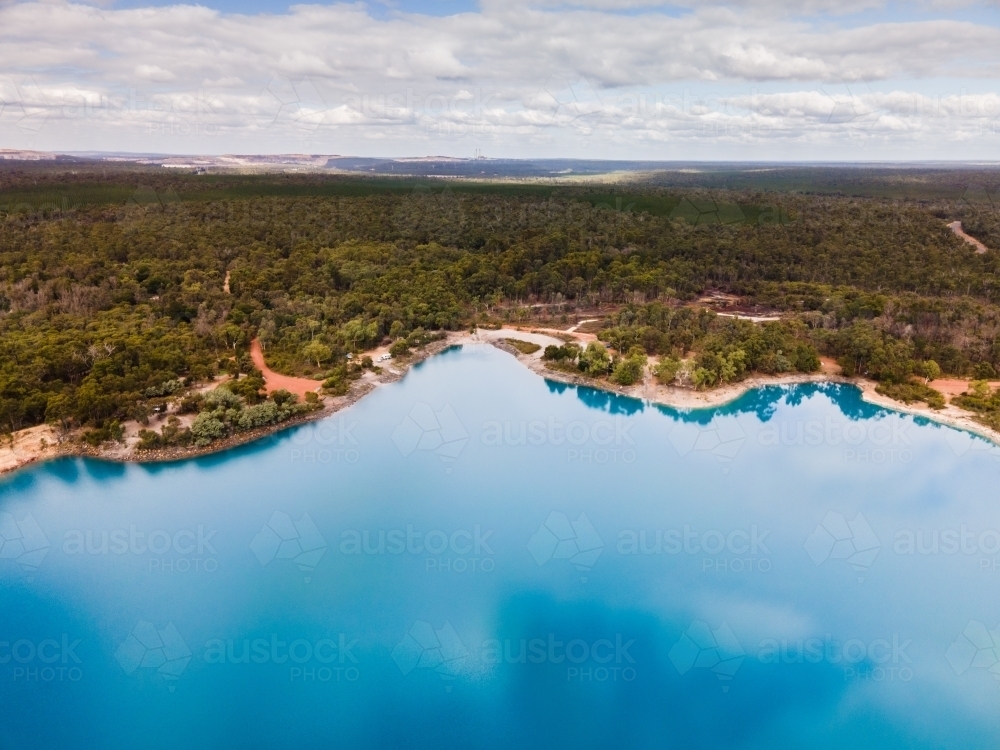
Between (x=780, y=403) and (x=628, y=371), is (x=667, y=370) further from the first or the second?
(x=780, y=403)

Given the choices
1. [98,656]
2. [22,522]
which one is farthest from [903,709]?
[22,522]

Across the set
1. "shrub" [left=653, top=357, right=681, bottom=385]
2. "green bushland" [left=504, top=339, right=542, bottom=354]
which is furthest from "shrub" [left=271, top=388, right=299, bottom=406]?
"shrub" [left=653, top=357, right=681, bottom=385]

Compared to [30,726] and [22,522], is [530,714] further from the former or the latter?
[22,522]

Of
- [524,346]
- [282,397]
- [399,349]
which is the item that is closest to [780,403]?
[524,346]

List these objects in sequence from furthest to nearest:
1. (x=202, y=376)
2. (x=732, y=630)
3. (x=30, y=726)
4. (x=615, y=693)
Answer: (x=202, y=376)
(x=732, y=630)
(x=615, y=693)
(x=30, y=726)

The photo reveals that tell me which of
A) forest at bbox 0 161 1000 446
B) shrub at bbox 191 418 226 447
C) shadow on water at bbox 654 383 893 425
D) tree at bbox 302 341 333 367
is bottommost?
shadow on water at bbox 654 383 893 425

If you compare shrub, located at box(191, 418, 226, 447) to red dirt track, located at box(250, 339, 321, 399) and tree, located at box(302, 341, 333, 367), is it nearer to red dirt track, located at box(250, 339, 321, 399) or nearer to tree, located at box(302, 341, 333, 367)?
red dirt track, located at box(250, 339, 321, 399)
